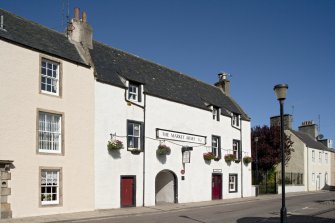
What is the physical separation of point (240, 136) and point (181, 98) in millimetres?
9049

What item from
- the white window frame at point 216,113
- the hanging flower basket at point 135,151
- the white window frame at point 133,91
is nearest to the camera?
the hanging flower basket at point 135,151

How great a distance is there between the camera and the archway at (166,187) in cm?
2769

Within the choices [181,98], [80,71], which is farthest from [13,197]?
[181,98]

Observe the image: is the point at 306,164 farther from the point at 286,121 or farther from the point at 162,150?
the point at 162,150

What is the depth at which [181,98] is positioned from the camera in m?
29.2

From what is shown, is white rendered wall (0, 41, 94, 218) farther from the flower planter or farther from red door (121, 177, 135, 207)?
the flower planter

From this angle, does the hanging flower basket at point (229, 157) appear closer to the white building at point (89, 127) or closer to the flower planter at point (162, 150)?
the white building at point (89, 127)

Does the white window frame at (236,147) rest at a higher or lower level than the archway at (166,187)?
higher

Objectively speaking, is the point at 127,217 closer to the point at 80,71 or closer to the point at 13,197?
the point at 13,197

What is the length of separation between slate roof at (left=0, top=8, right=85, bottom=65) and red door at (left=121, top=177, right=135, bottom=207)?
24.1 ft

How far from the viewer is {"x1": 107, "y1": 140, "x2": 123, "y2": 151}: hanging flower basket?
22.4 metres

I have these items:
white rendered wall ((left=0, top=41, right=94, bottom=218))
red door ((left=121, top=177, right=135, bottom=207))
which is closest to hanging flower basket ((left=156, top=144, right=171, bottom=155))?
red door ((left=121, top=177, right=135, bottom=207))

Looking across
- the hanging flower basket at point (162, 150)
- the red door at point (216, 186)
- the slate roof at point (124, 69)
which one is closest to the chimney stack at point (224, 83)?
the slate roof at point (124, 69)

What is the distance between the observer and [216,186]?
32.2 m
